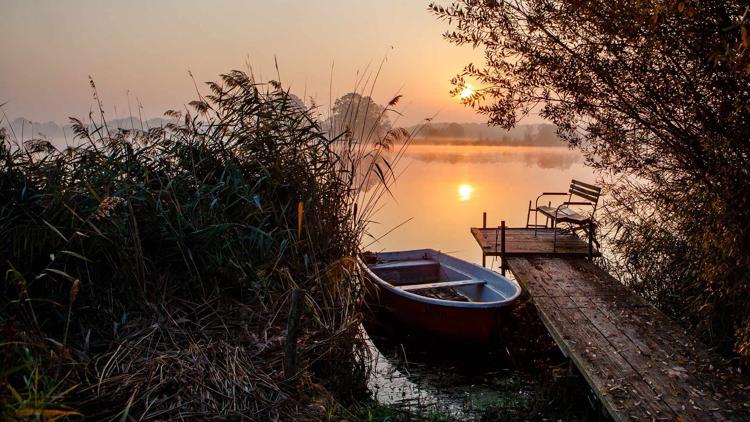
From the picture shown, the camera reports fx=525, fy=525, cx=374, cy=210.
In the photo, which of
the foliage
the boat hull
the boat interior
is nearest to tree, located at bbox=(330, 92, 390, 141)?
the foliage

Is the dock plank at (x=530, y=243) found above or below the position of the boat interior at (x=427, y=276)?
above

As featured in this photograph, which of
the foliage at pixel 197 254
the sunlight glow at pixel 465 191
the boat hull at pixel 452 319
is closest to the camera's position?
the foliage at pixel 197 254

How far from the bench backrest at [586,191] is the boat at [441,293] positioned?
1.74m

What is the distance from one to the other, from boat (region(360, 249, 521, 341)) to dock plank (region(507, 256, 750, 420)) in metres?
0.71

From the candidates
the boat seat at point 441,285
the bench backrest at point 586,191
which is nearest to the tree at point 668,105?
the bench backrest at point 586,191

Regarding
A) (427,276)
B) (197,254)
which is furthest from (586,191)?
(197,254)

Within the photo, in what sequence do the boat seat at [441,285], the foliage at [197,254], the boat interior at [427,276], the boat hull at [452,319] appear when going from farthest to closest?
the boat interior at [427,276], the boat seat at [441,285], the boat hull at [452,319], the foliage at [197,254]

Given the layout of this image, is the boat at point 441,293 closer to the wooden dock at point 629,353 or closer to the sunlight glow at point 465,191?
the wooden dock at point 629,353

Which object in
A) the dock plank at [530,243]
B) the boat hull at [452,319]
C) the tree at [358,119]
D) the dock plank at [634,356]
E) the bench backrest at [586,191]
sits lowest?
the boat hull at [452,319]

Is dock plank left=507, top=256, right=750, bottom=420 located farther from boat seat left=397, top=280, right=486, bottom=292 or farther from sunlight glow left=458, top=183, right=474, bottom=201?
sunlight glow left=458, top=183, right=474, bottom=201

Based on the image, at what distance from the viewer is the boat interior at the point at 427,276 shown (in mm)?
7465

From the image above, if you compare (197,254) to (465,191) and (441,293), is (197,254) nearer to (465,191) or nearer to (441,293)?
(441,293)

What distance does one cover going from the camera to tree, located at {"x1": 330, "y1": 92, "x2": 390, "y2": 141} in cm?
500

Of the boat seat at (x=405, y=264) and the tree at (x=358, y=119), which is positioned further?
the boat seat at (x=405, y=264)
